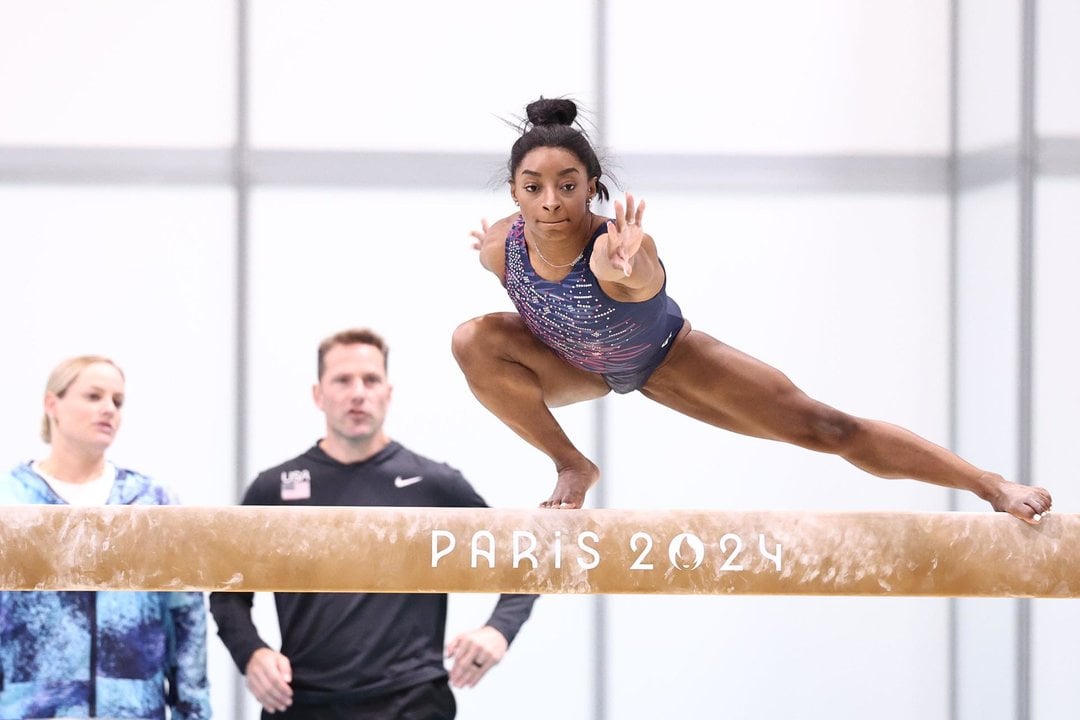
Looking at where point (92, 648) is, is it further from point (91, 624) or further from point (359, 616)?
point (359, 616)

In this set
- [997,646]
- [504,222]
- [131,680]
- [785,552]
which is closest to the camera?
[785,552]

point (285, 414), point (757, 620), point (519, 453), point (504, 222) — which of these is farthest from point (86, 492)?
point (757, 620)

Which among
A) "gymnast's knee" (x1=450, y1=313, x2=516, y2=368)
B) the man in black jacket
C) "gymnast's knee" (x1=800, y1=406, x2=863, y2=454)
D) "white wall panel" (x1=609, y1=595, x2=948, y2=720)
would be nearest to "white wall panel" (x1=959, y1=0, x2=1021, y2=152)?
"white wall panel" (x1=609, y1=595, x2=948, y2=720)

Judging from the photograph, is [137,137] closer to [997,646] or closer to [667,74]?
[667,74]

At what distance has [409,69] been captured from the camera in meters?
5.59

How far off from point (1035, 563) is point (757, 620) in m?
3.06

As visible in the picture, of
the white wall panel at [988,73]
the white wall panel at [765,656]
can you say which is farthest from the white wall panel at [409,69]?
the white wall panel at [765,656]

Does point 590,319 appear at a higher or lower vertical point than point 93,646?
higher

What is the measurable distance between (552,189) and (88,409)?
1.76 metres

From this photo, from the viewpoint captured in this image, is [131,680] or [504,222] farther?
[131,680]

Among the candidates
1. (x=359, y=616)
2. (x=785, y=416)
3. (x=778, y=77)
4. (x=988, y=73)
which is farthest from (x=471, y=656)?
(x=988, y=73)

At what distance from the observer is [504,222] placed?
10.2 feet

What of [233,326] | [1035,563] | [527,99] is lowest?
[1035,563]

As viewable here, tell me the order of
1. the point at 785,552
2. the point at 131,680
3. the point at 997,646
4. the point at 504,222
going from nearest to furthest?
the point at 785,552
the point at 504,222
the point at 131,680
the point at 997,646
